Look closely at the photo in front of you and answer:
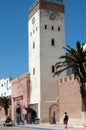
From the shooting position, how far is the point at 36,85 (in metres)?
46.4

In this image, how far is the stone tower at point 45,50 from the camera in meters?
45.6

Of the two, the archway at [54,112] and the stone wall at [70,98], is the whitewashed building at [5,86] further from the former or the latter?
the stone wall at [70,98]

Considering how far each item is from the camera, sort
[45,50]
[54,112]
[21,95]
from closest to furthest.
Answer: [54,112], [45,50], [21,95]

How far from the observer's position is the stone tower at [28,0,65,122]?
45.6 m

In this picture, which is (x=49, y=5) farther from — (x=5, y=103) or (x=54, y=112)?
(x=5, y=103)

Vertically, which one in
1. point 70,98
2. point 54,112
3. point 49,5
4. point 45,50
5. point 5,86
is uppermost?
point 49,5

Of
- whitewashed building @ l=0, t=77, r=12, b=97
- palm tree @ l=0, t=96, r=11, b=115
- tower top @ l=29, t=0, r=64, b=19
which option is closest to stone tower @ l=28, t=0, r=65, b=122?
tower top @ l=29, t=0, r=64, b=19

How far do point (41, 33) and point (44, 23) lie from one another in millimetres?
1495

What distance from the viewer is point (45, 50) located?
46.7 metres

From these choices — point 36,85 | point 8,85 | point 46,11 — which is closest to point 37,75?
point 36,85

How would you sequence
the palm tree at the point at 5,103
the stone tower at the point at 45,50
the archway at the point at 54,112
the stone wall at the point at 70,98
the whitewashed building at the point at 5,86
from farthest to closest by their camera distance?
the whitewashed building at the point at 5,86 < the palm tree at the point at 5,103 < the stone tower at the point at 45,50 < the archway at the point at 54,112 < the stone wall at the point at 70,98

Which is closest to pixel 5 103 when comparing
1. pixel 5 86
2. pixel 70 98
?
pixel 5 86


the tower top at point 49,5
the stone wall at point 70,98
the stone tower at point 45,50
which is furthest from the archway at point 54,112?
the tower top at point 49,5

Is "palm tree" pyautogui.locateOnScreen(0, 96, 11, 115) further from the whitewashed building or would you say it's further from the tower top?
the tower top
